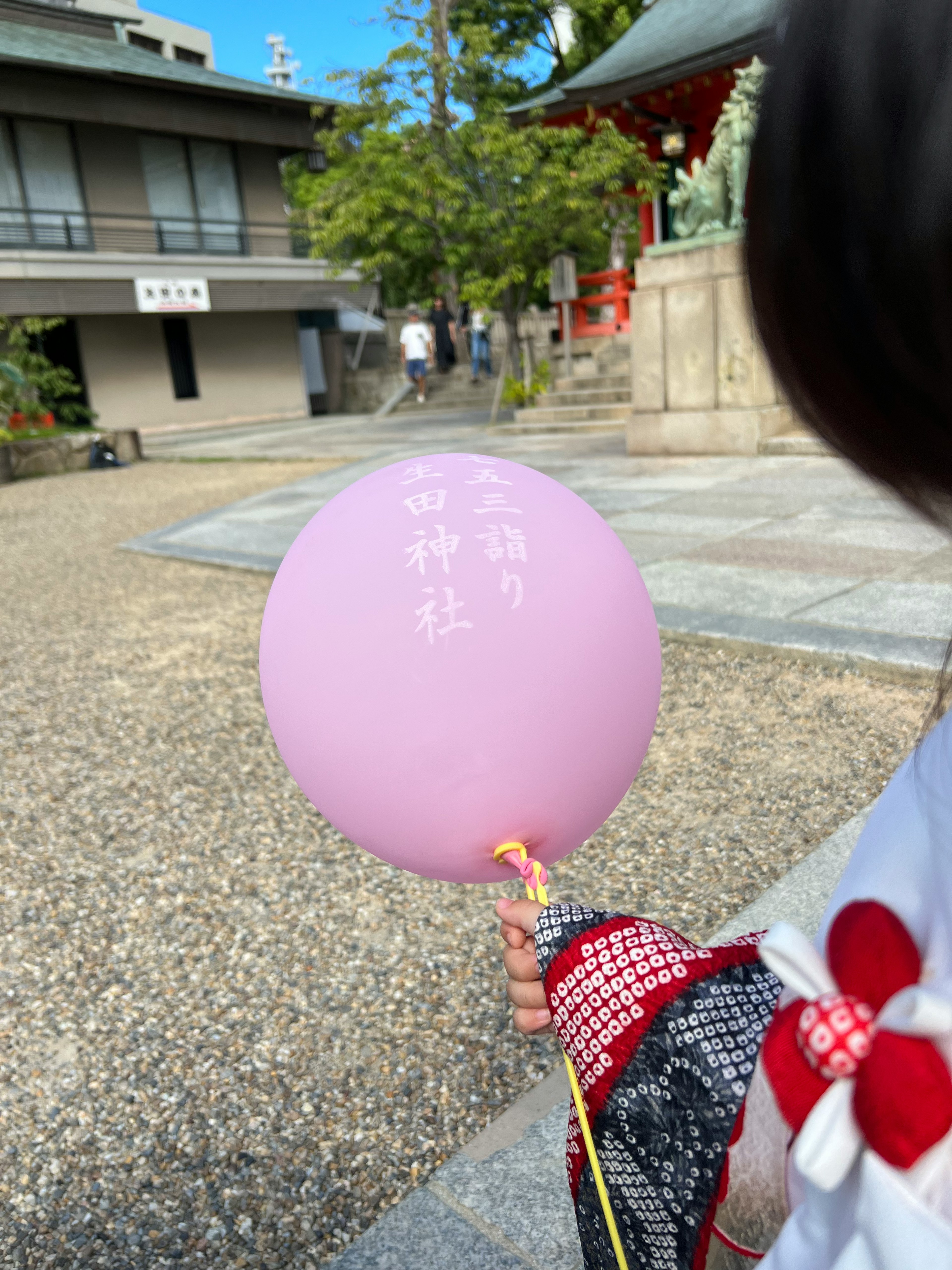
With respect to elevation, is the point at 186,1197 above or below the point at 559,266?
below

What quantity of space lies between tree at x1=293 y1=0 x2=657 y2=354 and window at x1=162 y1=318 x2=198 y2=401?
918 centimetres

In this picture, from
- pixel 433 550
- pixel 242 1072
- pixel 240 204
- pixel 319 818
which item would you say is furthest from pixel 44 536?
pixel 240 204

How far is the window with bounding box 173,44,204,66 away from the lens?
2866 cm

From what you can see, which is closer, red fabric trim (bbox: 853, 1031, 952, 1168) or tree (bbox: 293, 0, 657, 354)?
red fabric trim (bbox: 853, 1031, 952, 1168)

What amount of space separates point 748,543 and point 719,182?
461 centimetres

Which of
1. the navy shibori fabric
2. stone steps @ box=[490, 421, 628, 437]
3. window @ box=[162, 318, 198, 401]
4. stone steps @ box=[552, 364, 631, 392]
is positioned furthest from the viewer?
window @ box=[162, 318, 198, 401]

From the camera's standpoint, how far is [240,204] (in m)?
22.4

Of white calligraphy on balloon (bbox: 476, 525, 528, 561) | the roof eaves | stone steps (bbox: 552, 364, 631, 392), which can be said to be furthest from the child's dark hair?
stone steps (bbox: 552, 364, 631, 392)

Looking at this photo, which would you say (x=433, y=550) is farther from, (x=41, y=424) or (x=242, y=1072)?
(x=41, y=424)

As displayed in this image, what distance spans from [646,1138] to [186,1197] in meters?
1.08

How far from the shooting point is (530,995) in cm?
100

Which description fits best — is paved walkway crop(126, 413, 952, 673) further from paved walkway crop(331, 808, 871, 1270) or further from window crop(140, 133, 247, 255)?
window crop(140, 133, 247, 255)

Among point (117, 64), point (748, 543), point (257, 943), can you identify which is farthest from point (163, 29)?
point (257, 943)

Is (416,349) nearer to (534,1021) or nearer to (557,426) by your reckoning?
(557,426)
